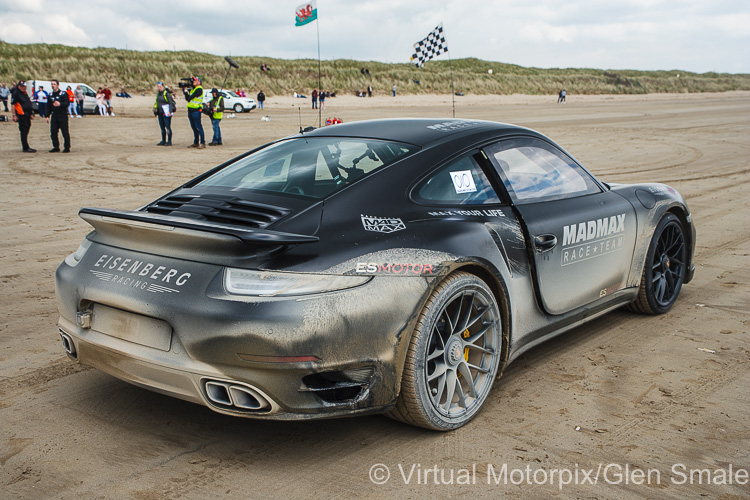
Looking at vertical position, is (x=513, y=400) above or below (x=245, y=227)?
below

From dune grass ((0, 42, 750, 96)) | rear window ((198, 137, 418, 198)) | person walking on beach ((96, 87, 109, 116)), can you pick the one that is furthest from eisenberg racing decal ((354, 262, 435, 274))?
dune grass ((0, 42, 750, 96))

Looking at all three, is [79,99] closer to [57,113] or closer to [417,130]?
[57,113]

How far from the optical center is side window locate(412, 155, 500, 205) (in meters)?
3.28

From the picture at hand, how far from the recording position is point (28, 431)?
3096 mm

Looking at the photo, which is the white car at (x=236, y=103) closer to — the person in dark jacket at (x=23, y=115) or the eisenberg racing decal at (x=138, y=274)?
the person in dark jacket at (x=23, y=115)

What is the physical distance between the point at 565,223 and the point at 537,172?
35 centimetres

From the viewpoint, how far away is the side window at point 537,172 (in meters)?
3.75

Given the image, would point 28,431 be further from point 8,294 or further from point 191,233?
point 8,294

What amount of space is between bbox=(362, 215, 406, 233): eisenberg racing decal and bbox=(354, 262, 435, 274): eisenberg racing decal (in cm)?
18

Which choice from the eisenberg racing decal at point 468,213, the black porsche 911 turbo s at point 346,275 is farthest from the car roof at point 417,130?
the eisenberg racing decal at point 468,213

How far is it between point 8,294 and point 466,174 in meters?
3.77

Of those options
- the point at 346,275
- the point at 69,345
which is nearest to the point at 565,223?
the point at 346,275

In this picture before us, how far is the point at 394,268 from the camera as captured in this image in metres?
2.87

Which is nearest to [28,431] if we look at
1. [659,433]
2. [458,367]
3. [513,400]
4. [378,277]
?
[378,277]
